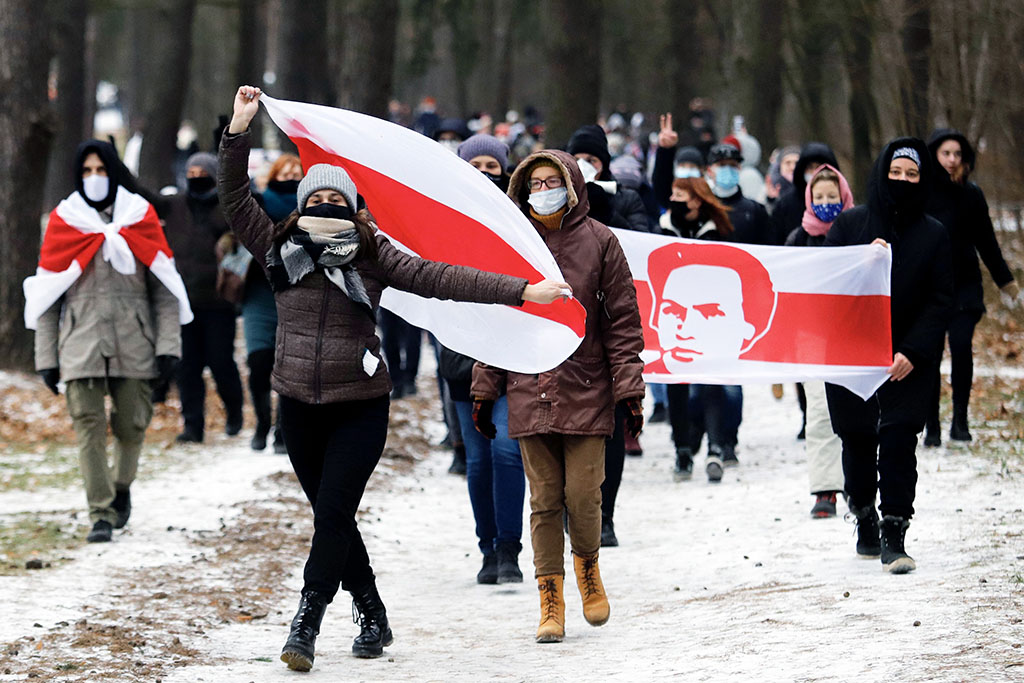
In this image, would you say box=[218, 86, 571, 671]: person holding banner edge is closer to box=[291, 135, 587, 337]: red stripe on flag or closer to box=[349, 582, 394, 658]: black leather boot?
box=[349, 582, 394, 658]: black leather boot

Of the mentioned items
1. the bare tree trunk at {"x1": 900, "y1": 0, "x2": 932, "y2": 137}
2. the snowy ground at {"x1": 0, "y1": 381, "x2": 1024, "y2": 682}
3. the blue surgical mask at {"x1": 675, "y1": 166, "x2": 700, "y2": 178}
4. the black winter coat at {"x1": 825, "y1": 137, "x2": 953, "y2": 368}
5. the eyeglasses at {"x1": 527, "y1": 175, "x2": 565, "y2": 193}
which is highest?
the bare tree trunk at {"x1": 900, "y1": 0, "x2": 932, "y2": 137}

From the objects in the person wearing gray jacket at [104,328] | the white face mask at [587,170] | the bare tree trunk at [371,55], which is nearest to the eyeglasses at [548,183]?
the white face mask at [587,170]

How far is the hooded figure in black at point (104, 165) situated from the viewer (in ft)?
32.0

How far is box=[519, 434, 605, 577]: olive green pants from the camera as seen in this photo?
7.32 m

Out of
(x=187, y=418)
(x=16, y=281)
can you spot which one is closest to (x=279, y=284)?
(x=187, y=418)

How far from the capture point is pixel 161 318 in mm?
9922

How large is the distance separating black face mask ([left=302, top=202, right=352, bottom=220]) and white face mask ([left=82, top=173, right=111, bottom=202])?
3417 mm

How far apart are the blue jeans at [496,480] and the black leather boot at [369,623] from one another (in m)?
1.37

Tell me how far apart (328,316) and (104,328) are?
10.7ft

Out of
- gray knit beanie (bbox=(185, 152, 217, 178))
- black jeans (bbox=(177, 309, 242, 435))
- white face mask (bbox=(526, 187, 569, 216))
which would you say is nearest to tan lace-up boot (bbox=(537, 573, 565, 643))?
white face mask (bbox=(526, 187, 569, 216))

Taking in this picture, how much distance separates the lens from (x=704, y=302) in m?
9.66

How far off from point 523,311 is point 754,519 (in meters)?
3.49

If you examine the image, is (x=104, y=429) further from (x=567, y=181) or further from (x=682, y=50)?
(x=682, y=50)

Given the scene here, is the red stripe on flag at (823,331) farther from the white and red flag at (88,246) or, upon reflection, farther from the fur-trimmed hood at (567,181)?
the white and red flag at (88,246)
